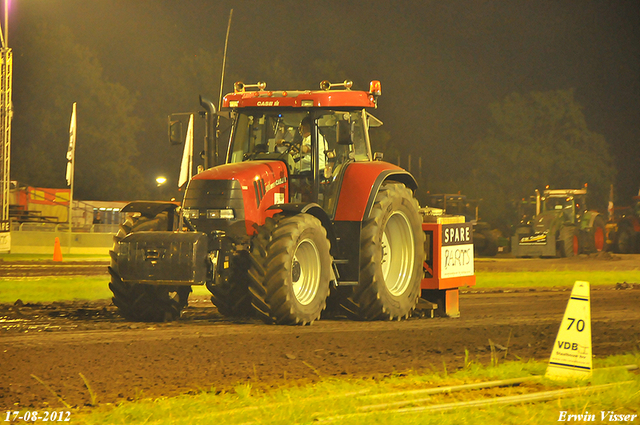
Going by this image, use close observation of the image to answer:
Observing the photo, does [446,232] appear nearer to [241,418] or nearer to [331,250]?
[331,250]

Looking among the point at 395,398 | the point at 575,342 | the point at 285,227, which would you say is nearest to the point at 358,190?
the point at 285,227

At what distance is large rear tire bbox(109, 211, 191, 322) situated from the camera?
10.7m

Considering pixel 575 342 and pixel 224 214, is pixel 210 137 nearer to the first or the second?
pixel 224 214

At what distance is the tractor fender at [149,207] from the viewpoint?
10930 mm

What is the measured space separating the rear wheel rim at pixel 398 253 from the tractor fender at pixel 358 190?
0.91 metres

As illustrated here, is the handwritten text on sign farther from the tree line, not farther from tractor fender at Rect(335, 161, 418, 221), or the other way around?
the tree line

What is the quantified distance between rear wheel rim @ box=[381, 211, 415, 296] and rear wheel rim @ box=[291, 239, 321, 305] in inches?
66.1

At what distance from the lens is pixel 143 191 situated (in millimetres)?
59781

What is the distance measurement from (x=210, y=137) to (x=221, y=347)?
11.6 ft

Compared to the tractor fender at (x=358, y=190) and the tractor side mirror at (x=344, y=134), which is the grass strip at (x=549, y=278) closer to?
the tractor fender at (x=358, y=190)

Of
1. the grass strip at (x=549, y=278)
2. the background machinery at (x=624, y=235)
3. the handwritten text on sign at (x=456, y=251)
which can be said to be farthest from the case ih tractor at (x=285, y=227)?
the background machinery at (x=624, y=235)

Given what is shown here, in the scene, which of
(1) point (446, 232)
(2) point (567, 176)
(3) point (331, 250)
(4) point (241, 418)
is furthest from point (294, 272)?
(2) point (567, 176)

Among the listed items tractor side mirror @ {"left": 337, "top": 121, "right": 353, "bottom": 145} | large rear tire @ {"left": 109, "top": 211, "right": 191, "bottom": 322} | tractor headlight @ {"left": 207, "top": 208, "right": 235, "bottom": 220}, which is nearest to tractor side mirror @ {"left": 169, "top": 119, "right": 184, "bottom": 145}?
large rear tire @ {"left": 109, "top": 211, "right": 191, "bottom": 322}

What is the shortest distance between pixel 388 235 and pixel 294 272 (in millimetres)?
2240
